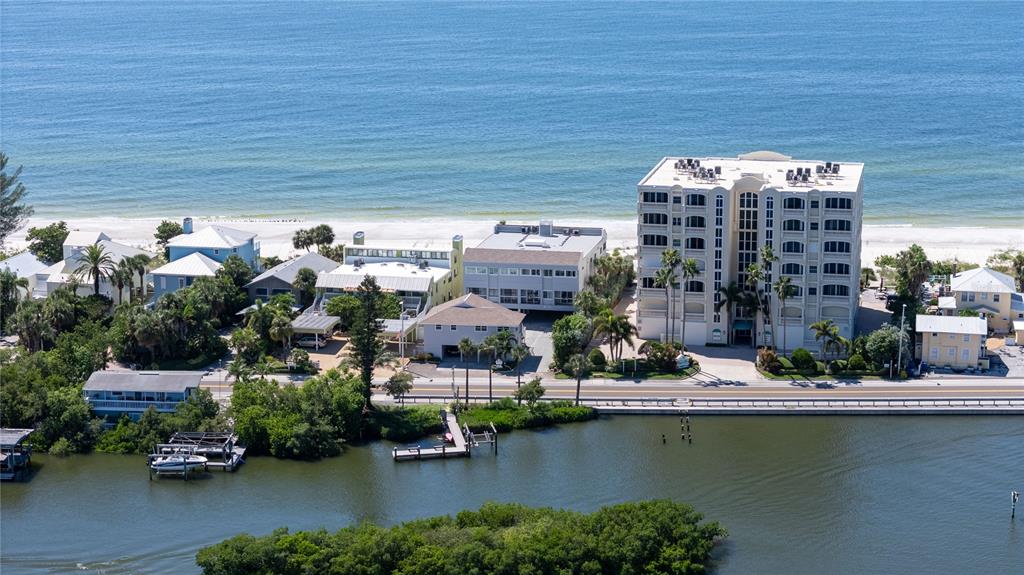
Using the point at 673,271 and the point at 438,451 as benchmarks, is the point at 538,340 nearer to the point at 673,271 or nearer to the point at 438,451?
the point at 673,271

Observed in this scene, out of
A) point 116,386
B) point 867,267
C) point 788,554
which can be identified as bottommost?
point 788,554

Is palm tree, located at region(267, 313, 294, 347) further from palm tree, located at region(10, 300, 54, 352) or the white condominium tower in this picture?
the white condominium tower

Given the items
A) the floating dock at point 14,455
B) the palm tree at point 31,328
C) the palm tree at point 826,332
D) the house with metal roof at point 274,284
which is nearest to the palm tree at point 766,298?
the palm tree at point 826,332

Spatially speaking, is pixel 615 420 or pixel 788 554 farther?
pixel 615 420

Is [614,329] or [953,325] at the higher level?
[953,325]

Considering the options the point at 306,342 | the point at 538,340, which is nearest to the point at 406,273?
the point at 306,342

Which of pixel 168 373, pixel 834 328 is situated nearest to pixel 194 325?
pixel 168 373

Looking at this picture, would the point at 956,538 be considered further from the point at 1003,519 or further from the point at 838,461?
the point at 838,461
